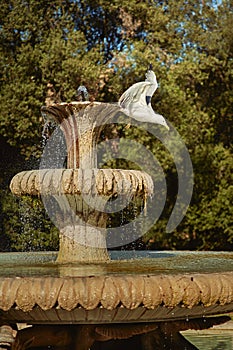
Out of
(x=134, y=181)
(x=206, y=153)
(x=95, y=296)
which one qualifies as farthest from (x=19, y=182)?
(x=206, y=153)

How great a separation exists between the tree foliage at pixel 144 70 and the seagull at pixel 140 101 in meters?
6.58

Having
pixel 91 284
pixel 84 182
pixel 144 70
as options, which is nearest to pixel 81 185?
pixel 84 182

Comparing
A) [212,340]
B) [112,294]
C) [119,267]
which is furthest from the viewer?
[212,340]

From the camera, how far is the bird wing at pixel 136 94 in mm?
5484

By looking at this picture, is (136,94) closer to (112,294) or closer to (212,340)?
(112,294)

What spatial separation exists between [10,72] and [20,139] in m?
1.27

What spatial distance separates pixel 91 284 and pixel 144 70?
9299 millimetres

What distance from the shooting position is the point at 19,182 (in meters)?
5.40

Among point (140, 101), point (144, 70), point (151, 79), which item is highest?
point (144, 70)

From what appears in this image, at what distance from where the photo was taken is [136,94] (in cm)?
551

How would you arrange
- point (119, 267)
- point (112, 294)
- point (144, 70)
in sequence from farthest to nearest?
1. point (144, 70)
2. point (119, 267)
3. point (112, 294)

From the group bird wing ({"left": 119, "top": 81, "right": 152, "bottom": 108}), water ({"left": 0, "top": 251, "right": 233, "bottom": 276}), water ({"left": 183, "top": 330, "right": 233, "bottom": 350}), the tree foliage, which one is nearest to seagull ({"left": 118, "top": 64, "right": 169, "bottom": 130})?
bird wing ({"left": 119, "top": 81, "right": 152, "bottom": 108})

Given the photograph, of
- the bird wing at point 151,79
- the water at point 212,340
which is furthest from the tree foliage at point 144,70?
the bird wing at point 151,79

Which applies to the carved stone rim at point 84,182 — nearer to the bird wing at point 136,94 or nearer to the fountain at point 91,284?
the fountain at point 91,284
